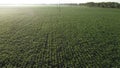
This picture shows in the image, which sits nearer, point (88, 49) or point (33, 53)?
point (33, 53)

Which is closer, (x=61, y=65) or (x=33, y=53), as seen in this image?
(x=61, y=65)

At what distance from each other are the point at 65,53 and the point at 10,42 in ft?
18.6

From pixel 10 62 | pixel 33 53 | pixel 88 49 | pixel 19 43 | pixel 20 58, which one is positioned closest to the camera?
pixel 10 62

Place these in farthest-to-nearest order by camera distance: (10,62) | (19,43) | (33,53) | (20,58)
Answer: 1. (19,43)
2. (33,53)
3. (20,58)
4. (10,62)

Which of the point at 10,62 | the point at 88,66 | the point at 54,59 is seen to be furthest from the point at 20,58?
the point at 88,66

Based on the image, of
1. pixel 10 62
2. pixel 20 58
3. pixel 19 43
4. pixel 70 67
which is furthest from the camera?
pixel 19 43

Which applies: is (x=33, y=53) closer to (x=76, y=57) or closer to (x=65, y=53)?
(x=65, y=53)

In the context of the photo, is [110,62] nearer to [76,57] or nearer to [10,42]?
[76,57]

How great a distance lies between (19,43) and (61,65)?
5.90 m

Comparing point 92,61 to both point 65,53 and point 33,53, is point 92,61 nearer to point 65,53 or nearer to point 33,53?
point 65,53

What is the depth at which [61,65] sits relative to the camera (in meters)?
9.31

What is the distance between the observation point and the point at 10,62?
9695 millimetres

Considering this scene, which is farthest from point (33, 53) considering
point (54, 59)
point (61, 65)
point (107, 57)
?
point (107, 57)

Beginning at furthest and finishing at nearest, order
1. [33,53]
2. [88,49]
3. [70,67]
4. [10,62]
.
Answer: [88,49] → [33,53] → [10,62] → [70,67]
